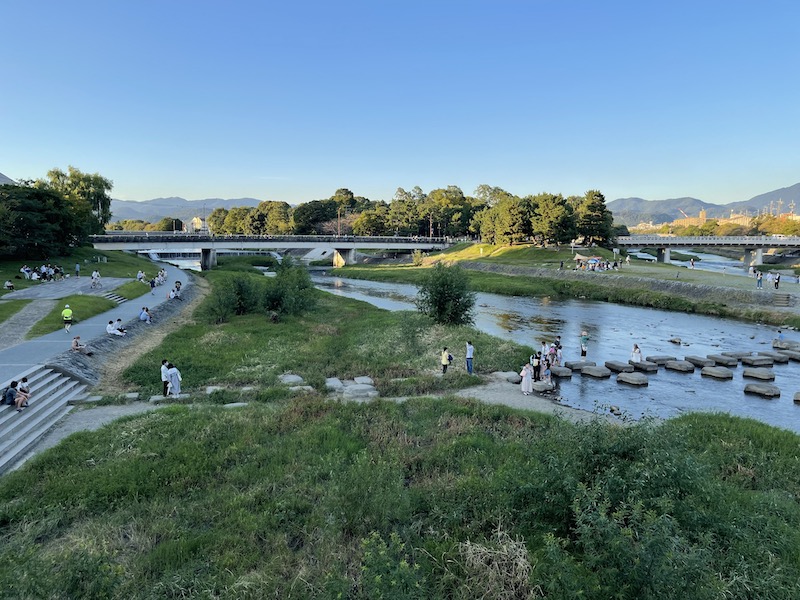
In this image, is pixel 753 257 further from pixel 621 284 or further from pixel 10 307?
pixel 10 307

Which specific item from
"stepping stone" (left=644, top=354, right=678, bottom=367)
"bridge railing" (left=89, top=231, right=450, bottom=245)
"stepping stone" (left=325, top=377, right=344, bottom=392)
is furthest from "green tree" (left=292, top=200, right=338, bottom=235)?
"stepping stone" (left=325, top=377, right=344, bottom=392)

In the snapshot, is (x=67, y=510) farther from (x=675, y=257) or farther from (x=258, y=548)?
(x=675, y=257)

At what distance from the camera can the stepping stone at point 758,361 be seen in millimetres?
25172

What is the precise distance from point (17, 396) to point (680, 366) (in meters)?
28.9

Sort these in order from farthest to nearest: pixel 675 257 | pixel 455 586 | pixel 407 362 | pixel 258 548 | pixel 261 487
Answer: pixel 675 257
pixel 407 362
pixel 261 487
pixel 258 548
pixel 455 586

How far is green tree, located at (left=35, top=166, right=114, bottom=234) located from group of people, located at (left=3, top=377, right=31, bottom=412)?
205ft

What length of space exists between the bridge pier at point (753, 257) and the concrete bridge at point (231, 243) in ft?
197

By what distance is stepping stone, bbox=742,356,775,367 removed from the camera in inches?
991

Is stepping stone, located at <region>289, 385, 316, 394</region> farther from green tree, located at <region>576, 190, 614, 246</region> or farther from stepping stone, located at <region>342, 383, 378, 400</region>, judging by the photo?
green tree, located at <region>576, 190, 614, 246</region>

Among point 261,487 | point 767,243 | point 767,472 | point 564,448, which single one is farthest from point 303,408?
point 767,243

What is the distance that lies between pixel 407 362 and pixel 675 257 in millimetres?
124618

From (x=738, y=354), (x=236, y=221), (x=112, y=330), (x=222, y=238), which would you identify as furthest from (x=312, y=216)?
(x=738, y=354)

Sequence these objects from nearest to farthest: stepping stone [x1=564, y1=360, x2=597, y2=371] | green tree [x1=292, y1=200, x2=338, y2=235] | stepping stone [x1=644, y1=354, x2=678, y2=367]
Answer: stepping stone [x1=564, y1=360, x2=597, y2=371] → stepping stone [x1=644, y1=354, x2=678, y2=367] → green tree [x1=292, y1=200, x2=338, y2=235]

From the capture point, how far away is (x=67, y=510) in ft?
31.7
